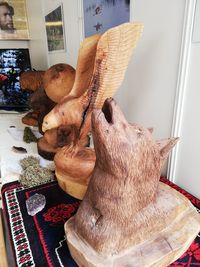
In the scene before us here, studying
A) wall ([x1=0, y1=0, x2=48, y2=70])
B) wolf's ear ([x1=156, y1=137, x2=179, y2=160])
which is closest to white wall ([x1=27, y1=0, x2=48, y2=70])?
wall ([x1=0, y1=0, x2=48, y2=70])

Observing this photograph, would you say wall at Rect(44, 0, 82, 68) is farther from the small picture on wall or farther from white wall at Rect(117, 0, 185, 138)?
white wall at Rect(117, 0, 185, 138)

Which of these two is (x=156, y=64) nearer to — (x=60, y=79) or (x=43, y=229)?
(x=60, y=79)

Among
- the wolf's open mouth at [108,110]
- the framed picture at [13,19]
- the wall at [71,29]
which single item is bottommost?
the wolf's open mouth at [108,110]

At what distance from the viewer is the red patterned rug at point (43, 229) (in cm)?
50

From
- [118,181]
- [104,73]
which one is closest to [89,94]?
[104,73]

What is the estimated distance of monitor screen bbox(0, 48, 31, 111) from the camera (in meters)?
1.73

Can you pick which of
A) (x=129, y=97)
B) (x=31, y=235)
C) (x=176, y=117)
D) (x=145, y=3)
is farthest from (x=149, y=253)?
(x=145, y=3)

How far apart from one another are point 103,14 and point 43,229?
84 cm

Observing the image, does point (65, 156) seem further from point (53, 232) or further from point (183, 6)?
point (183, 6)

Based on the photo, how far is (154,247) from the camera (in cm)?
46

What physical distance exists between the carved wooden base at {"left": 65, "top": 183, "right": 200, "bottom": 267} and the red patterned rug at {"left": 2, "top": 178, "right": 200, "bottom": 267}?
49mm

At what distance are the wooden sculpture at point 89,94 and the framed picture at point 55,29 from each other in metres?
0.84

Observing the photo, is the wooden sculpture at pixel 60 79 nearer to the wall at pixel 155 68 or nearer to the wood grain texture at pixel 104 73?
the wood grain texture at pixel 104 73

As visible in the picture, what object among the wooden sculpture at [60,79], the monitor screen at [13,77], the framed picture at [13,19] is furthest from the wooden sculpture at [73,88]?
the framed picture at [13,19]
